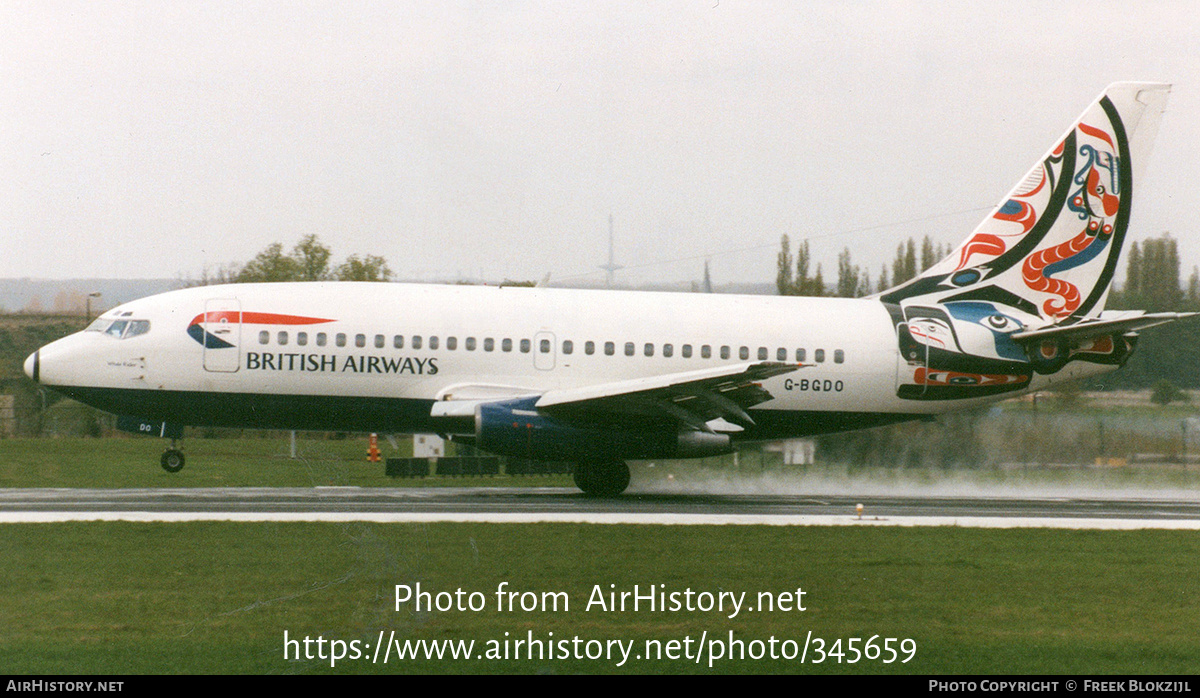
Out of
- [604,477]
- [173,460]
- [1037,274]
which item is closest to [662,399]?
[604,477]

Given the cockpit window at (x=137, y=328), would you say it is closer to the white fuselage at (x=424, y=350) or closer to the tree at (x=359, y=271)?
the white fuselage at (x=424, y=350)

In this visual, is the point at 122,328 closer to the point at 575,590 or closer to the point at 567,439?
the point at 567,439

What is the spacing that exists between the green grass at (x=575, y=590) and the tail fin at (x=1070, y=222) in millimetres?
9391

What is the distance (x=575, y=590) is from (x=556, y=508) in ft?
27.3

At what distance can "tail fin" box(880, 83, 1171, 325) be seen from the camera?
26.6m

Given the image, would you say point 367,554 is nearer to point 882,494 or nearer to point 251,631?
point 251,631

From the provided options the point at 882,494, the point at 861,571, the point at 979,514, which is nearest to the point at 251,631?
the point at 861,571

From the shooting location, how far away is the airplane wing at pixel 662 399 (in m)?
21.9

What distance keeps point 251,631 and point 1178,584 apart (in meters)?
10.5

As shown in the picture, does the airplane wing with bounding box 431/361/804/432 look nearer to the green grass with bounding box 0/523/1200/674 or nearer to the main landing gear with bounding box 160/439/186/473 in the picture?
the green grass with bounding box 0/523/1200/674

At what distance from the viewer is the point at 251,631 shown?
1092 centimetres

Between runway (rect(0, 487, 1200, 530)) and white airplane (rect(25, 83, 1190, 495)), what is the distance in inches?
49.2

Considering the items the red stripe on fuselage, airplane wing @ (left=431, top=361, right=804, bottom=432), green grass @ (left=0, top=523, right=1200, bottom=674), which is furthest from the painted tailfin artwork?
the red stripe on fuselage

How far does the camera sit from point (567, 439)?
22.6m
